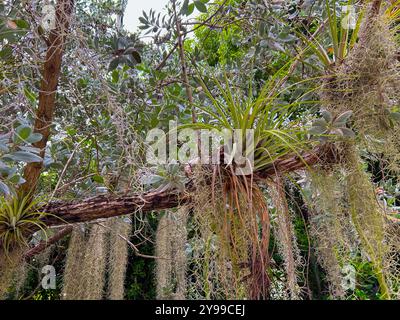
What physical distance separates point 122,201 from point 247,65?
2.33 feet

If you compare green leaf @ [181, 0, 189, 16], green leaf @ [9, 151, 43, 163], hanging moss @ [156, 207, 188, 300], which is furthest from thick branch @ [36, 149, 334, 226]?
green leaf @ [181, 0, 189, 16]

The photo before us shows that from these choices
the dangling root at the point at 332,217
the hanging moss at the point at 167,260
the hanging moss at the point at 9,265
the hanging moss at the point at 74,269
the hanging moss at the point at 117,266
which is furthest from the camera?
the hanging moss at the point at 117,266

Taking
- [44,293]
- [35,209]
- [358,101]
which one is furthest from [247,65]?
[44,293]

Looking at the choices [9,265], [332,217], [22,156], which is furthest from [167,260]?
[22,156]

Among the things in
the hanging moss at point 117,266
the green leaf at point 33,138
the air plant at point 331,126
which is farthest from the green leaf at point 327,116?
the hanging moss at point 117,266

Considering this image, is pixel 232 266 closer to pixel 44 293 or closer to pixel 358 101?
pixel 358 101

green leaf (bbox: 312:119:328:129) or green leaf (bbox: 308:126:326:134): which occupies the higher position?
green leaf (bbox: 312:119:328:129)

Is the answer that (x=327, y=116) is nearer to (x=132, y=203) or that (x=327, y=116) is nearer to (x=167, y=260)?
(x=132, y=203)

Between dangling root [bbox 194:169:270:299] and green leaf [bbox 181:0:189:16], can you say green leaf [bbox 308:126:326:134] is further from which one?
green leaf [bbox 181:0:189:16]

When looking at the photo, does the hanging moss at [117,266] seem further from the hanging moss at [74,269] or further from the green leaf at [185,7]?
A: the green leaf at [185,7]

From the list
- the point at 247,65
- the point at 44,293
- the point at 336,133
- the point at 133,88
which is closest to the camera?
the point at 336,133

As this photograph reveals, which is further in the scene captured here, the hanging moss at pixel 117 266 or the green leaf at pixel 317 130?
the hanging moss at pixel 117 266

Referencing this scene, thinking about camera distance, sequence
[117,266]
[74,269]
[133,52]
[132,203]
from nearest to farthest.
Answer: [132,203] < [133,52] < [74,269] < [117,266]
